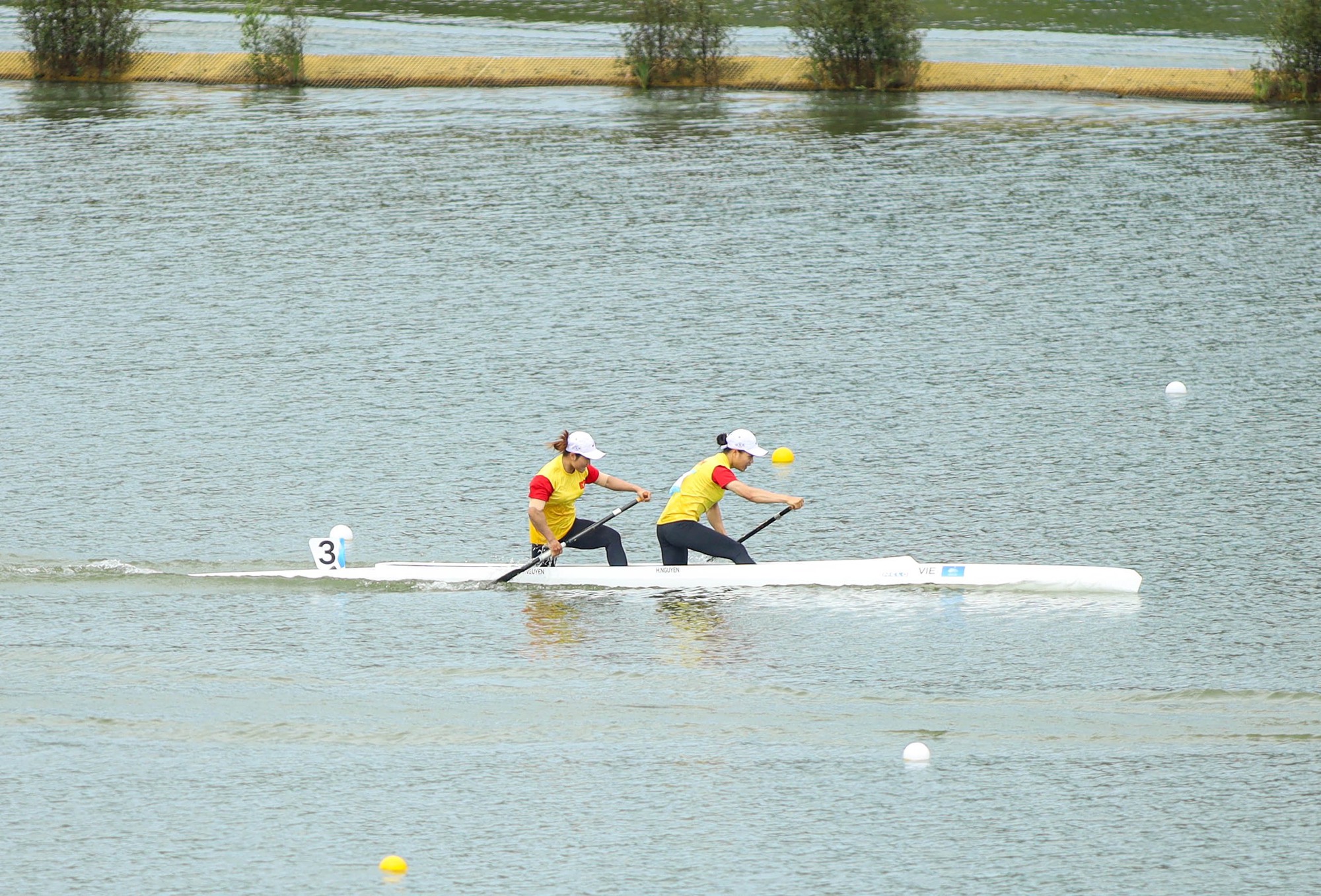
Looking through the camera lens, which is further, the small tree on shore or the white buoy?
the small tree on shore

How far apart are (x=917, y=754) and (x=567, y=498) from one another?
4.97 meters

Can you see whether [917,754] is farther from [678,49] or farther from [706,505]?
[678,49]

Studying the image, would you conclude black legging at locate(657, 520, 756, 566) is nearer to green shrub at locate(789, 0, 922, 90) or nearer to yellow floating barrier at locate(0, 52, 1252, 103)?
green shrub at locate(789, 0, 922, 90)

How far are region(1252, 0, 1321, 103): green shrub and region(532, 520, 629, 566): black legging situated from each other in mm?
26299

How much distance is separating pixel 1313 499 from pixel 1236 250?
1097 centimetres

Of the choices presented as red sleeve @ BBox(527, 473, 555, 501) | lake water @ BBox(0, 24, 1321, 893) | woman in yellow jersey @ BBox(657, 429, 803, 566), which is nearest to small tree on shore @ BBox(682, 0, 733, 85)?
lake water @ BBox(0, 24, 1321, 893)

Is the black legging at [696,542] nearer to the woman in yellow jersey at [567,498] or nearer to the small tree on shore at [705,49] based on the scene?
the woman in yellow jersey at [567,498]

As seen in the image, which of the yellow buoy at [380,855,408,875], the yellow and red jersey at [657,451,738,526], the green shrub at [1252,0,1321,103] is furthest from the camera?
the green shrub at [1252,0,1321,103]

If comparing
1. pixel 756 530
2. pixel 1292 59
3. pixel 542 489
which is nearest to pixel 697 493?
pixel 756 530

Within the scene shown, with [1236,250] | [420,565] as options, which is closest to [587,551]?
[420,565]

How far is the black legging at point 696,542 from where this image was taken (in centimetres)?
1535

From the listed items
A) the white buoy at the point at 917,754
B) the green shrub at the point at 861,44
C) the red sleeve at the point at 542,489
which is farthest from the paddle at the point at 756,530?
the green shrub at the point at 861,44

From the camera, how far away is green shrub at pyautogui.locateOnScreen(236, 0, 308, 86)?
3966 cm

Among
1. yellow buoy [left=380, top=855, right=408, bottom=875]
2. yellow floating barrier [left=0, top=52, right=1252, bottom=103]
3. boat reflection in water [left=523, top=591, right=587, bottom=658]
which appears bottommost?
yellow buoy [left=380, top=855, right=408, bottom=875]
